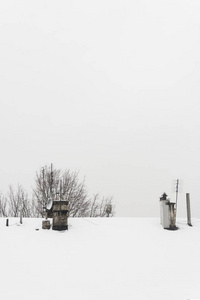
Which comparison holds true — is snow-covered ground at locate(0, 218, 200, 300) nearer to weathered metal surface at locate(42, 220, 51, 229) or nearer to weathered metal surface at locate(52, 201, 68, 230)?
weathered metal surface at locate(42, 220, 51, 229)

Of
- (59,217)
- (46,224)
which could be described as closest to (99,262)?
(59,217)

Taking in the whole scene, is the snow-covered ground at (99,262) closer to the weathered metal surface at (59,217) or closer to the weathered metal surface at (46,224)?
the weathered metal surface at (46,224)

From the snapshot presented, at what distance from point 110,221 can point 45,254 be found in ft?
16.3

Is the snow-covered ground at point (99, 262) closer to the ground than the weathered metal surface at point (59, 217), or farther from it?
closer to the ground

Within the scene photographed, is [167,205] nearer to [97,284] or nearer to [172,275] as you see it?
[172,275]

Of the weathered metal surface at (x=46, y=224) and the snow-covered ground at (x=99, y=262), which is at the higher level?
the weathered metal surface at (x=46, y=224)

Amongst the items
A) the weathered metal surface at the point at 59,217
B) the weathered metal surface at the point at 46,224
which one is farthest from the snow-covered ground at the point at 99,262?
the weathered metal surface at the point at 59,217

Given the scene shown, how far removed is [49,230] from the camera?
1270cm

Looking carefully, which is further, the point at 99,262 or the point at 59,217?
the point at 59,217

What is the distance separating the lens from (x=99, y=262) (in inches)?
415

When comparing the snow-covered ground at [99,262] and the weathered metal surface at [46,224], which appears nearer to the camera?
the snow-covered ground at [99,262]

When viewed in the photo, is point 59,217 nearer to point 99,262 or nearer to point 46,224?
point 46,224

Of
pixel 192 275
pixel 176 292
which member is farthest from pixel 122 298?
pixel 192 275

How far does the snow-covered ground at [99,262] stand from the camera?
28.6 feet
